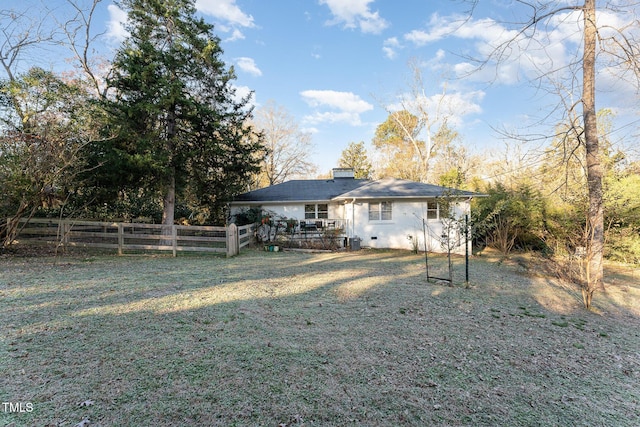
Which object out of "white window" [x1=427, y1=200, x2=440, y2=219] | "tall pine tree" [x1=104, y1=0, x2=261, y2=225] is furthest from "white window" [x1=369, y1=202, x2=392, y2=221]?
"tall pine tree" [x1=104, y1=0, x2=261, y2=225]

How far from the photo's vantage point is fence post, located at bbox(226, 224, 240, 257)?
1036cm

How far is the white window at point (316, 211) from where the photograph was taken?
1526cm

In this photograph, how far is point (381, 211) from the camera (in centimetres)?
1406

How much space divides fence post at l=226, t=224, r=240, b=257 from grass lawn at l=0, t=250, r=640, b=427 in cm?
388

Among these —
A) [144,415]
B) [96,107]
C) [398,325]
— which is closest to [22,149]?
[96,107]

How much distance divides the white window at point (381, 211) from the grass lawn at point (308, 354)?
7.76 metres

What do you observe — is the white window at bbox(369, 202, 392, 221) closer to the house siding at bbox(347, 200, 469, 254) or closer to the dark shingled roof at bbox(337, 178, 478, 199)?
the house siding at bbox(347, 200, 469, 254)

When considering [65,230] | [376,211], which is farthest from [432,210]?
[65,230]

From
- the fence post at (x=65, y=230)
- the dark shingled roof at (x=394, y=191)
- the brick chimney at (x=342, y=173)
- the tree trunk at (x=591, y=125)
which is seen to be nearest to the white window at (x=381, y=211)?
the dark shingled roof at (x=394, y=191)

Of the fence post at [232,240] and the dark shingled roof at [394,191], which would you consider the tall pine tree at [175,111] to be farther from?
the dark shingled roof at [394,191]

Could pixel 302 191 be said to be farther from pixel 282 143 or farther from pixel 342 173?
pixel 282 143

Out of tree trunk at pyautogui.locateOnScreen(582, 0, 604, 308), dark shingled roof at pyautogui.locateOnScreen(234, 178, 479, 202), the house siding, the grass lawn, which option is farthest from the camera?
the house siding

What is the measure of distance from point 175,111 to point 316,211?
784cm

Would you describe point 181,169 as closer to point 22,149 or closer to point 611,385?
point 22,149
